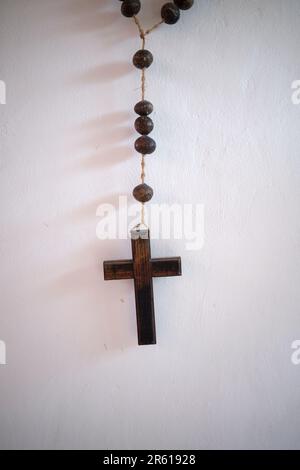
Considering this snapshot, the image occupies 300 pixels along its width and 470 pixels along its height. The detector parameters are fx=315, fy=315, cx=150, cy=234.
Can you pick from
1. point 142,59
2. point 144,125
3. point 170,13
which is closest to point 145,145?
point 144,125

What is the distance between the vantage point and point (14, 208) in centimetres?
93

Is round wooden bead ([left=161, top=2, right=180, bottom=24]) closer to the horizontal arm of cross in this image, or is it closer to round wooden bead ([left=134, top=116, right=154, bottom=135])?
round wooden bead ([left=134, top=116, right=154, bottom=135])

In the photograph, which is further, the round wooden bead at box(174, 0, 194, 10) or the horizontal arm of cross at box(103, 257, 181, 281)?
the horizontal arm of cross at box(103, 257, 181, 281)

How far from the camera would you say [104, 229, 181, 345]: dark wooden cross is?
87 cm

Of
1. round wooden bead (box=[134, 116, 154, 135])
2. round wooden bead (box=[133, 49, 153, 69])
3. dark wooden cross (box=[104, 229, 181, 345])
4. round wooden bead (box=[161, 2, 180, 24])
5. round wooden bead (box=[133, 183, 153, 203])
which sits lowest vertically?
dark wooden cross (box=[104, 229, 181, 345])

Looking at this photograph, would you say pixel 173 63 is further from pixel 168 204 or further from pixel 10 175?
pixel 10 175

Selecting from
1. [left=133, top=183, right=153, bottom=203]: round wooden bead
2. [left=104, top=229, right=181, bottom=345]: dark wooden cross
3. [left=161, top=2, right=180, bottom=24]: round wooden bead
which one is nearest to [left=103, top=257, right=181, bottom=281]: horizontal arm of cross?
[left=104, top=229, right=181, bottom=345]: dark wooden cross

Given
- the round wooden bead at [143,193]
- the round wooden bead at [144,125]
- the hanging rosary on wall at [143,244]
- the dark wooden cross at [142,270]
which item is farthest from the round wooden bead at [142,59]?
the dark wooden cross at [142,270]

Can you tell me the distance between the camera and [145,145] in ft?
2.70

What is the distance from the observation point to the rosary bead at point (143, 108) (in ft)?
2.67

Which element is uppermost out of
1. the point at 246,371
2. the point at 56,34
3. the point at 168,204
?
the point at 56,34

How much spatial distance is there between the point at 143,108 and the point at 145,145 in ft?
0.31

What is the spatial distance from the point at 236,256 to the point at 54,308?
0.58 metres
